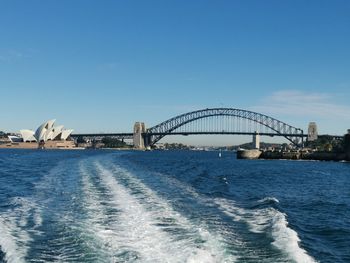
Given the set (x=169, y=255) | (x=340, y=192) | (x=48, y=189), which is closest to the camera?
(x=169, y=255)

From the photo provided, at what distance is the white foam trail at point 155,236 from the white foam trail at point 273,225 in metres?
2.04

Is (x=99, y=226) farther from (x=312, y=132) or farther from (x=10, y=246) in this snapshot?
(x=312, y=132)

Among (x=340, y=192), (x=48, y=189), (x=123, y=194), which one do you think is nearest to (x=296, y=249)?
(x=123, y=194)

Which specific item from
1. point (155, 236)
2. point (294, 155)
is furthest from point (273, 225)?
point (294, 155)

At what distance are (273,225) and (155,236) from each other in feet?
15.4

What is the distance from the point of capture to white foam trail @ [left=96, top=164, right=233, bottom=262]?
1222 centimetres

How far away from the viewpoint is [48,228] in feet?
51.9

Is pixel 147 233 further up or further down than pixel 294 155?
further down

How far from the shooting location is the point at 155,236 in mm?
14477

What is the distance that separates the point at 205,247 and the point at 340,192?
22.1 metres

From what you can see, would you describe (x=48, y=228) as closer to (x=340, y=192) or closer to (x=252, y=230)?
(x=252, y=230)

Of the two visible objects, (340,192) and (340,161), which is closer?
(340,192)

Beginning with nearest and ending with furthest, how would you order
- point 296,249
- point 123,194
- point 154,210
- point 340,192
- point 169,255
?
point 169,255
point 296,249
point 154,210
point 123,194
point 340,192

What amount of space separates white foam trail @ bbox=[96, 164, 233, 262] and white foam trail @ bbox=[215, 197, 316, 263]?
2037mm
